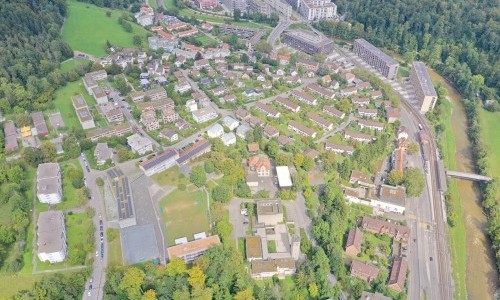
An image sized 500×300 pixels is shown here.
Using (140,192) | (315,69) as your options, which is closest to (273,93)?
(315,69)

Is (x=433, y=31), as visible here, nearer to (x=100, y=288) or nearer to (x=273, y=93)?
(x=273, y=93)

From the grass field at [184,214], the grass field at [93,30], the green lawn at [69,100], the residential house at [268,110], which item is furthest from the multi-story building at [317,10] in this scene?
the grass field at [184,214]

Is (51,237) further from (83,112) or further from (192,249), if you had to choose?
(83,112)

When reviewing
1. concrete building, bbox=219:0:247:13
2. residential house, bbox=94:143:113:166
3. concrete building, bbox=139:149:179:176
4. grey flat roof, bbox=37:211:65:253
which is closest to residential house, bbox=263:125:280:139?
concrete building, bbox=139:149:179:176

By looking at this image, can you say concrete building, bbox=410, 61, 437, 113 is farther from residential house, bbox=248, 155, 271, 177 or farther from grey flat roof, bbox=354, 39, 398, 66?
residential house, bbox=248, 155, 271, 177

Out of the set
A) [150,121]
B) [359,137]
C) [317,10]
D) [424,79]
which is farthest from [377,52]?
[150,121]

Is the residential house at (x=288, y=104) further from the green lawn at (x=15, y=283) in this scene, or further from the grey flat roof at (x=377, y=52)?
the green lawn at (x=15, y=283)

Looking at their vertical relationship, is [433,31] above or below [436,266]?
above
